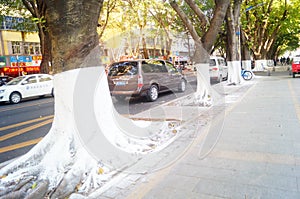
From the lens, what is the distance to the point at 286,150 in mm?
4164

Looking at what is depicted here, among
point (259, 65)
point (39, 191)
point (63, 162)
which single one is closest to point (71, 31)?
point (63, 162)

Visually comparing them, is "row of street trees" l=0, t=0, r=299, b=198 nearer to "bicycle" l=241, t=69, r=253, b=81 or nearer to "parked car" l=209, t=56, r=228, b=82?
"parked car" l=209, t=56, r=228, b=82

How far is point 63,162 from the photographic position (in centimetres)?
349

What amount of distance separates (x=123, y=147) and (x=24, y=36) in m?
31.7

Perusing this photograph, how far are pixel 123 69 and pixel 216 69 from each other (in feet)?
26.9

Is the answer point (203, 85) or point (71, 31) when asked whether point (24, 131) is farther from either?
point (203, 85)

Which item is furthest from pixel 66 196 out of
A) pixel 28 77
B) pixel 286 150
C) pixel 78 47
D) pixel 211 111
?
pixel 28 77

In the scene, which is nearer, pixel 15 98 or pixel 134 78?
pixel 134 78

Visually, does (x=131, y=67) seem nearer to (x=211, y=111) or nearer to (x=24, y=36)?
(x=211, y=111)

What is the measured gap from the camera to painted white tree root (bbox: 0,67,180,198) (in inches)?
125

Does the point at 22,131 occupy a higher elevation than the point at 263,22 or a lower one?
lower

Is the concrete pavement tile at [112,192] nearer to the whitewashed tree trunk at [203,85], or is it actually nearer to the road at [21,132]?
the road at [21,132]

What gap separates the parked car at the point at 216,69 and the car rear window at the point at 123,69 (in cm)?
747

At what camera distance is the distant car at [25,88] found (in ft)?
41.2
